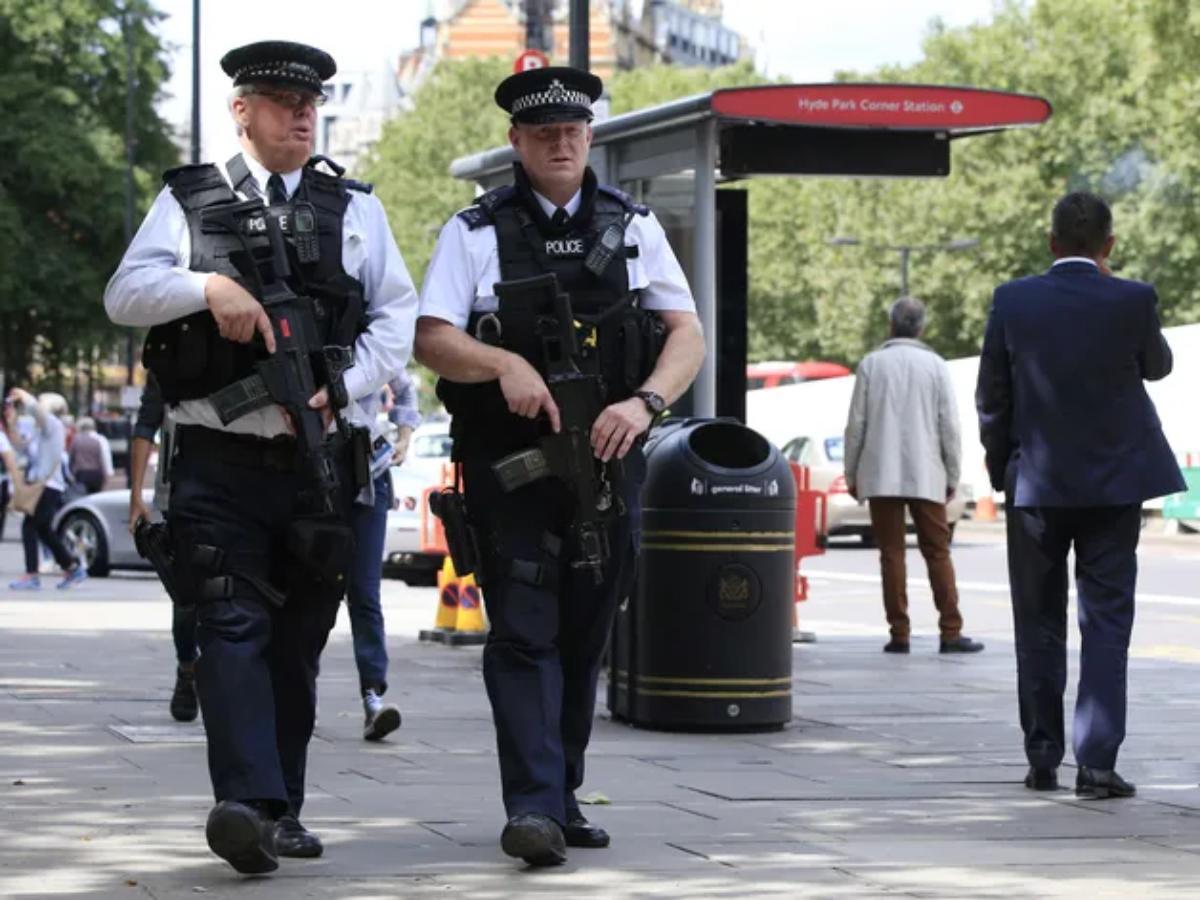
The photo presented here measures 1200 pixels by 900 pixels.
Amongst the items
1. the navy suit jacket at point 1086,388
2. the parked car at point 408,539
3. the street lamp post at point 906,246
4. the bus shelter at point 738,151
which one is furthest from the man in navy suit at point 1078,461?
the street lamp post at point 906,246

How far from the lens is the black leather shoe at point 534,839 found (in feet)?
20.8

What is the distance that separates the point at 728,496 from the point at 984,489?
31.6m

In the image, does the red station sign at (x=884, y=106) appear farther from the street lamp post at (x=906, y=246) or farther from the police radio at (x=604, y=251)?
the street lamp post at (x=906, y=246)

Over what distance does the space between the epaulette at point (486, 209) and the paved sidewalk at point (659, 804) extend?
162 centimetres

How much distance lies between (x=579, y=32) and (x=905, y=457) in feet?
19.3

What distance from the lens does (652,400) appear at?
6777mm

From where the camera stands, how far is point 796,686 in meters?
12.3

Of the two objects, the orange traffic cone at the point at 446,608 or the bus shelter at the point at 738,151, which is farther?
the orange traffic cone at the point at 446,608

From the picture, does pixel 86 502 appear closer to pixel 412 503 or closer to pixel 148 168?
pixel 412 503

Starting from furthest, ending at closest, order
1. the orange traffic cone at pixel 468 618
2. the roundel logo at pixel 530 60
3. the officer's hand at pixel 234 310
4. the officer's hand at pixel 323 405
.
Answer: the roundel logo at pixel 530 60
the orange traffic cone at pixel 468 618
the officer's hand at pixel 323 405
the officer's hand at pixel 234 310

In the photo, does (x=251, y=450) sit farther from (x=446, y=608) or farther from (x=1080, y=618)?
(x=446, y=608)

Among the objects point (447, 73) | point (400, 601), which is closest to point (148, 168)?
point (447, 73)

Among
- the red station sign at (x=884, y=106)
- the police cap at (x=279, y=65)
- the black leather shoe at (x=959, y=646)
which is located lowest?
the black leather shoe at (x=959, y=646)

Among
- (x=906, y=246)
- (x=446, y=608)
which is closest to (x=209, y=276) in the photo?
(x=446, y=608)
